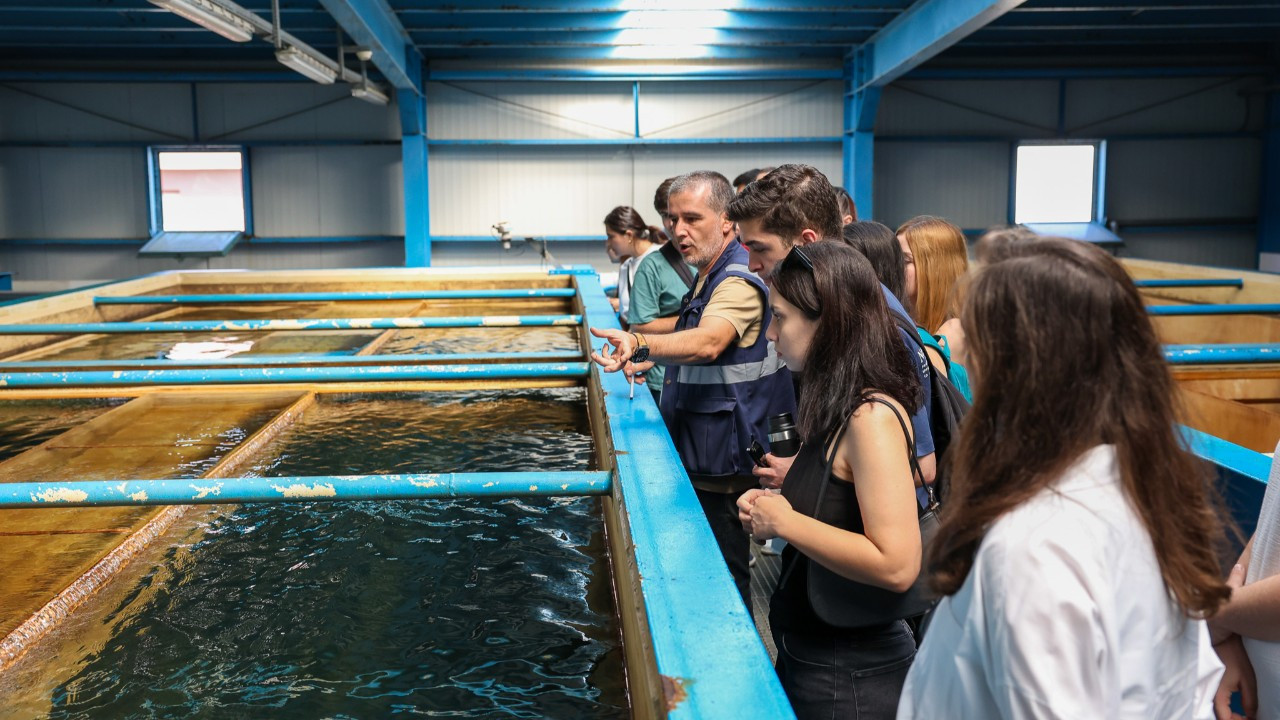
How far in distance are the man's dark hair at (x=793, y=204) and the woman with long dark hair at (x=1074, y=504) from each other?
1.21 meters

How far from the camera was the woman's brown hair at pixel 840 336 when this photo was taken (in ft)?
4.88

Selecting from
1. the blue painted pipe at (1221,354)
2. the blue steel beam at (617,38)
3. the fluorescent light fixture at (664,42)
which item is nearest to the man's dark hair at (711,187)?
the blue painted pipe at (1221,354)

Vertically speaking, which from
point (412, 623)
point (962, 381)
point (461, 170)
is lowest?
point (412, 623)

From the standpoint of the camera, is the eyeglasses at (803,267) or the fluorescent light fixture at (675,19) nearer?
the eyeglasses at (803,267)

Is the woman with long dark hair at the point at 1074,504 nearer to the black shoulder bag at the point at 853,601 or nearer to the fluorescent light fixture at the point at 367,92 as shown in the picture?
the black shoulder bag at the point at 853,601

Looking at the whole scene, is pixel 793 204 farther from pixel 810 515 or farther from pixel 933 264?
pixel 810 515

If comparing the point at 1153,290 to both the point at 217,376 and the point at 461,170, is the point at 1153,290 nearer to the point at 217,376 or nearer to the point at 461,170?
the point at 217,376

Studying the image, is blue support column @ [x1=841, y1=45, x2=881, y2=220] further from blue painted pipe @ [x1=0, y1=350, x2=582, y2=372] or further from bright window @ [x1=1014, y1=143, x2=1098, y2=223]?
blue painted pipe @ [x1=0, y1=350, x2=582, y2=372]

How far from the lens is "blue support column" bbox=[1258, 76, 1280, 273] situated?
13891mm

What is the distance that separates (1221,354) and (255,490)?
284 cm

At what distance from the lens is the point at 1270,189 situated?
1407 centimetres

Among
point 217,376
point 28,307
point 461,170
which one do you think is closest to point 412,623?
point 217,376

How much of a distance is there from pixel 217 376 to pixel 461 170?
11.4 metres

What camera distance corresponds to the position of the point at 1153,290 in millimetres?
8531
